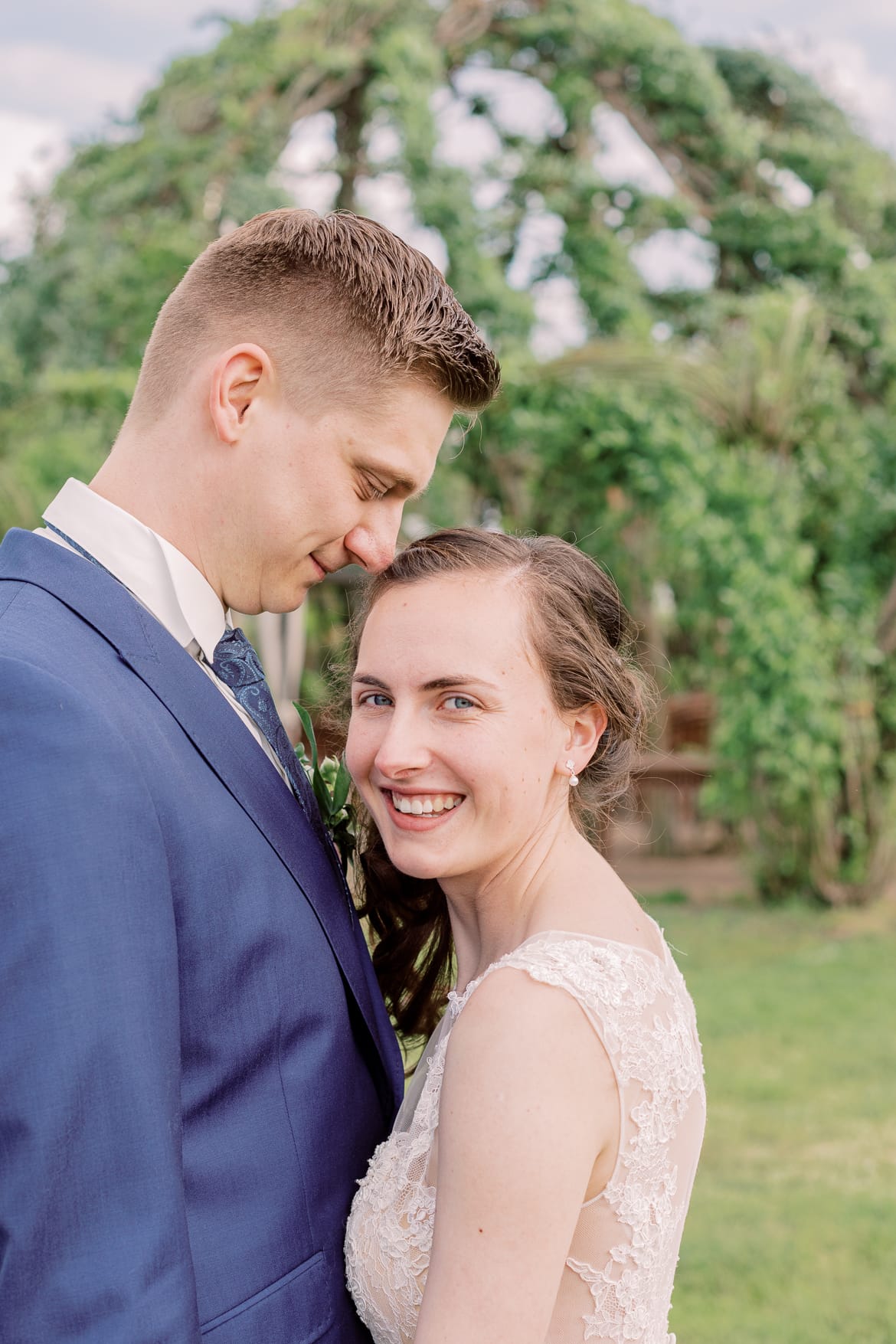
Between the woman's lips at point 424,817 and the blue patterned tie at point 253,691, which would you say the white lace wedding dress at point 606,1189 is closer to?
the woman's lips at point 424,817

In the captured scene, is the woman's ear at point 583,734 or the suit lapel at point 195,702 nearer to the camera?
the suit lapel at point 195,702

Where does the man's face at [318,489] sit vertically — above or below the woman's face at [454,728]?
above

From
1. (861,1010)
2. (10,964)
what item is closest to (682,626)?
(861,1010)

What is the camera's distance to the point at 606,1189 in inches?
63.6

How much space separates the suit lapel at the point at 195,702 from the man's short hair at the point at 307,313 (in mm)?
332

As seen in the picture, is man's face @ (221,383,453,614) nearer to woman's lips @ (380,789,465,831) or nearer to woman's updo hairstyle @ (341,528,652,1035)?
woman's updo hairstyle @ (341,528,652,1035)

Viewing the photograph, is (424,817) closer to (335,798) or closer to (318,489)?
(335,798)

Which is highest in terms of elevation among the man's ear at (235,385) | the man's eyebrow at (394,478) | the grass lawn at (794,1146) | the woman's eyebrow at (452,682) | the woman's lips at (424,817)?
the man's ear at (235,385)

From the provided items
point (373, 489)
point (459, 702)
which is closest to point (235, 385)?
point (373, 489)

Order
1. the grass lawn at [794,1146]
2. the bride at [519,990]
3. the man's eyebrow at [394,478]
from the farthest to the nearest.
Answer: the grass lawn at [794,1146], the man's eyebrow at [394,478], the bride at [519,990]

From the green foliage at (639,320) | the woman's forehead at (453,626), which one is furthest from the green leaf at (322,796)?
the green foliage at (639,320)

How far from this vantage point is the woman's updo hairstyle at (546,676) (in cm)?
189

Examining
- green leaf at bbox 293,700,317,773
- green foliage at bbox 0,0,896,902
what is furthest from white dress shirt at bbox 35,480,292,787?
green foliage at bbox 0,0,896,902

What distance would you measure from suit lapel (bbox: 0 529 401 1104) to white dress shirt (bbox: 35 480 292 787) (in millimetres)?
64
